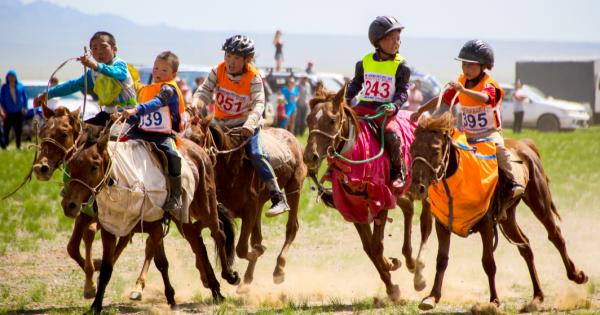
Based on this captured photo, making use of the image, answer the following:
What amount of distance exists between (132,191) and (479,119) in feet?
10.3

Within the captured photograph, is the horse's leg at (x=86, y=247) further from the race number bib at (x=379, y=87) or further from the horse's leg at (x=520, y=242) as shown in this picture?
the horse's leg at (x=520, y=242)

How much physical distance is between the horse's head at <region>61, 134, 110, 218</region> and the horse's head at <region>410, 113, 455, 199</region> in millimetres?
2502

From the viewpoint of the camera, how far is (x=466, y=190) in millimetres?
8477

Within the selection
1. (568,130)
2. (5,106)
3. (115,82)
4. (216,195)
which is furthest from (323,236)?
(568,130)

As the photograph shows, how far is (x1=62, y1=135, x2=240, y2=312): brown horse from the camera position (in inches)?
315

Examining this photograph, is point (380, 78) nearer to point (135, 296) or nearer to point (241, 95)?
point (241, 95)

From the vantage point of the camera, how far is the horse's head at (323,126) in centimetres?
897

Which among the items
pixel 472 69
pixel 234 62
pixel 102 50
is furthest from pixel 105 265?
pixel 472 69

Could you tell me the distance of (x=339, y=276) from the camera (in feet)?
37.4

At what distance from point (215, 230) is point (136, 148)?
1312 millimetres

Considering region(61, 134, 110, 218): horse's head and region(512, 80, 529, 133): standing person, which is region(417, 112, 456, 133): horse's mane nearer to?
region(61, 134, 110, 218): horse's head

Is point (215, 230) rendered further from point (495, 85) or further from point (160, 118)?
point (495, 85)

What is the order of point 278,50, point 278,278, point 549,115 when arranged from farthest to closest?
point 549,115, point 278,50, point 278,278

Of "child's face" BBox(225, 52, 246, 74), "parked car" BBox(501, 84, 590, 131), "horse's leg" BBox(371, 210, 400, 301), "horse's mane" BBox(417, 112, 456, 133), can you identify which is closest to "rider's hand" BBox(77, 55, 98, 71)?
"child's face" BBox(225, 52, 246, 74)
